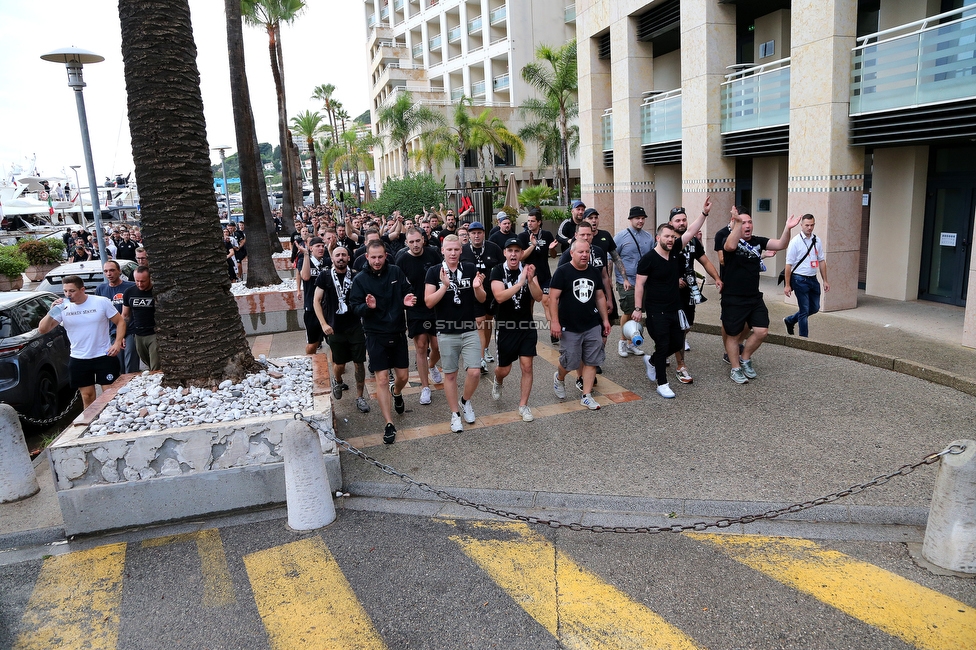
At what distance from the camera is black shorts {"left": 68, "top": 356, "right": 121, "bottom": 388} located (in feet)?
24.6

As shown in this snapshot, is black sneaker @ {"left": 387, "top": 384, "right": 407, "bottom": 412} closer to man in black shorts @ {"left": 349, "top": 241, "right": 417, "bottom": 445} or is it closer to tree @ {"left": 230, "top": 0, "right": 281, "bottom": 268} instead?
man in black shorts @ {"left": 349, "top": 241, "right": 417, "bottom": 445}

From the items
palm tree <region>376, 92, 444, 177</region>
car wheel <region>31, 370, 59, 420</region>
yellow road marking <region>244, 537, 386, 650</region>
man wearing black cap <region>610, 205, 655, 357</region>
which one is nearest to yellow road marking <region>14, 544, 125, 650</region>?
yellow road marking <region>244, 537, 386, 650</region>

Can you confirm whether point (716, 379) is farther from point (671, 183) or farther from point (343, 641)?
point (671, 183)

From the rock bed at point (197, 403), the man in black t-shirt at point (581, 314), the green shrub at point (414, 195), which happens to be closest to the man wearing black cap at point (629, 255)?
the man in black t-shirt at point (581, 314)

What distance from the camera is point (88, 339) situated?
24.5 feet

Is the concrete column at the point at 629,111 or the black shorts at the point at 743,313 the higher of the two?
the concrete column at the point at 629,111

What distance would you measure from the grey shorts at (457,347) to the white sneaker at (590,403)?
4.38 ft

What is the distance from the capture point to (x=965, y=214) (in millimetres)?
11008

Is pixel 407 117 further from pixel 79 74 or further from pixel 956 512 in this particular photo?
pixel 956 512

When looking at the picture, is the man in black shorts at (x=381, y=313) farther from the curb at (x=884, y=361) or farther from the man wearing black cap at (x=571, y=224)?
the curb at (x=884, y=361)

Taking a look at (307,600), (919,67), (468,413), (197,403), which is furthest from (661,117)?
(307,600)

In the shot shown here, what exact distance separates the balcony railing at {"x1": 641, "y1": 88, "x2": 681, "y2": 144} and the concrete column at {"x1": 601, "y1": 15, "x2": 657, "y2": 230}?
262mm

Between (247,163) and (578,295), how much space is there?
10224 millimetres

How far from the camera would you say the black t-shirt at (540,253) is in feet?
28.4
